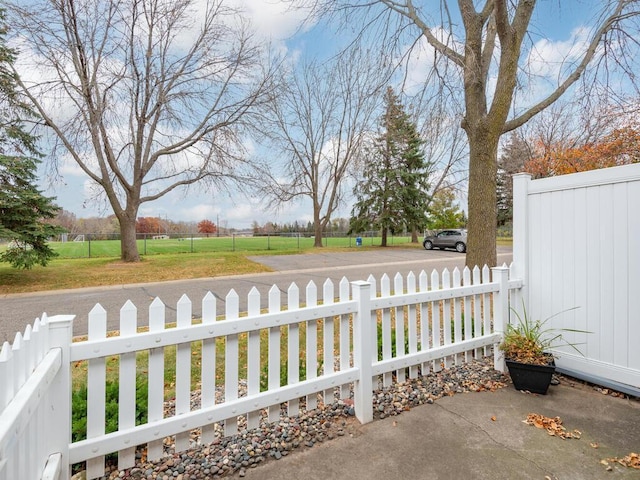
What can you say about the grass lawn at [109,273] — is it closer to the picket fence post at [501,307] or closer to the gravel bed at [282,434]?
the gravel bed at [282,434]

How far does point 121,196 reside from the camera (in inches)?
478

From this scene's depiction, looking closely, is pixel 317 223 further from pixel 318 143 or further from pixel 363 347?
pixel 363 347

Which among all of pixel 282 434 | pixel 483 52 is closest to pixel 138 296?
pixel 282 434

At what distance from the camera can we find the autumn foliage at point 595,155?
11.0 meters

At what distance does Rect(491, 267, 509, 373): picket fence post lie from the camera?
3199 mm

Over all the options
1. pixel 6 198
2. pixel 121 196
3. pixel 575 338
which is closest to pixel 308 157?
pixel 121 196

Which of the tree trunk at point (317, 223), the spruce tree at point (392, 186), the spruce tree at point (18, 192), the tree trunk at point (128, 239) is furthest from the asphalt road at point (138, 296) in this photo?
the spruce tree at point (392, 186)

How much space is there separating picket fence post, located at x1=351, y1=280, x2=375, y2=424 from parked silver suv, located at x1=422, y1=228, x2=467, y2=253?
17.6 metres

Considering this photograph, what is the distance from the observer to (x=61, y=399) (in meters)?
1.51

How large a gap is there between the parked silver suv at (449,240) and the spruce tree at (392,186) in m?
1.87

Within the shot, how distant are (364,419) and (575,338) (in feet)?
7.27

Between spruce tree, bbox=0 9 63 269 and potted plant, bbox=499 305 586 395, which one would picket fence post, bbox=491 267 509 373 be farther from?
spruce tree, bbox=0 9 63 269

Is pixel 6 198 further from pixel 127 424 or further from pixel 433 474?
pixel 433 474

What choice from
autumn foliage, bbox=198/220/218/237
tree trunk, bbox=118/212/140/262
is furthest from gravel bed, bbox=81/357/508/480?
A: autumn foliage, bbox=198/220/218/237
